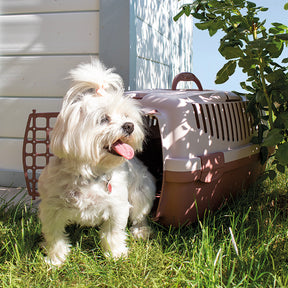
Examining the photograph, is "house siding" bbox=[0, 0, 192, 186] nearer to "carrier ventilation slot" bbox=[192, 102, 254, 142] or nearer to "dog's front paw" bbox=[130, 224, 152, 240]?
"carrier ventilation slot" bbox=[192, 102, 254, 142]

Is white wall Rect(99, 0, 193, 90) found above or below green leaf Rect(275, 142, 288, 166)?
above

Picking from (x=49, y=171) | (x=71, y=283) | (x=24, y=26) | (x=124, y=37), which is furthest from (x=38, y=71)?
(x=71, y=283)

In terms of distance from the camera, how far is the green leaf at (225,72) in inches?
94.6

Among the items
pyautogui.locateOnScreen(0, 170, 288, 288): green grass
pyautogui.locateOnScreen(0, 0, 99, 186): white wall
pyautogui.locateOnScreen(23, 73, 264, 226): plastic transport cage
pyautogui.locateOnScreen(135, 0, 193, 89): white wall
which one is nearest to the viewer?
pyautogui.locateOnScreen(0, 170, 288, 288): green grass

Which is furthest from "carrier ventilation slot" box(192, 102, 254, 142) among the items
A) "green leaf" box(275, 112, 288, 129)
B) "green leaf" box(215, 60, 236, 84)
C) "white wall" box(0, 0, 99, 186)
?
"white wall" box(0, 0, 99, 186)

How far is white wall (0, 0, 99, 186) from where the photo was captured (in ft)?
10.8

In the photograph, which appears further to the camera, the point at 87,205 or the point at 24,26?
the point at 24,26

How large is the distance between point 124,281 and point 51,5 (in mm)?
2579

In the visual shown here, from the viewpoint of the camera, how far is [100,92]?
6.13 feet

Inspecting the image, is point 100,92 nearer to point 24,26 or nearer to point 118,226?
point 118,226

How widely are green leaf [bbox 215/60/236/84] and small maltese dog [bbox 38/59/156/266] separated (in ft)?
2.46

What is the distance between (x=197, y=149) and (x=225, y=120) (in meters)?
0.42

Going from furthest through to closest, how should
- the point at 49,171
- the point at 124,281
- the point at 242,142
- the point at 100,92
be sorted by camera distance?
the point at 242,142 → the point at 49,171 → the point at 100,92 → the point at 124,281

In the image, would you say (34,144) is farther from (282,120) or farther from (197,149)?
(282,120)
